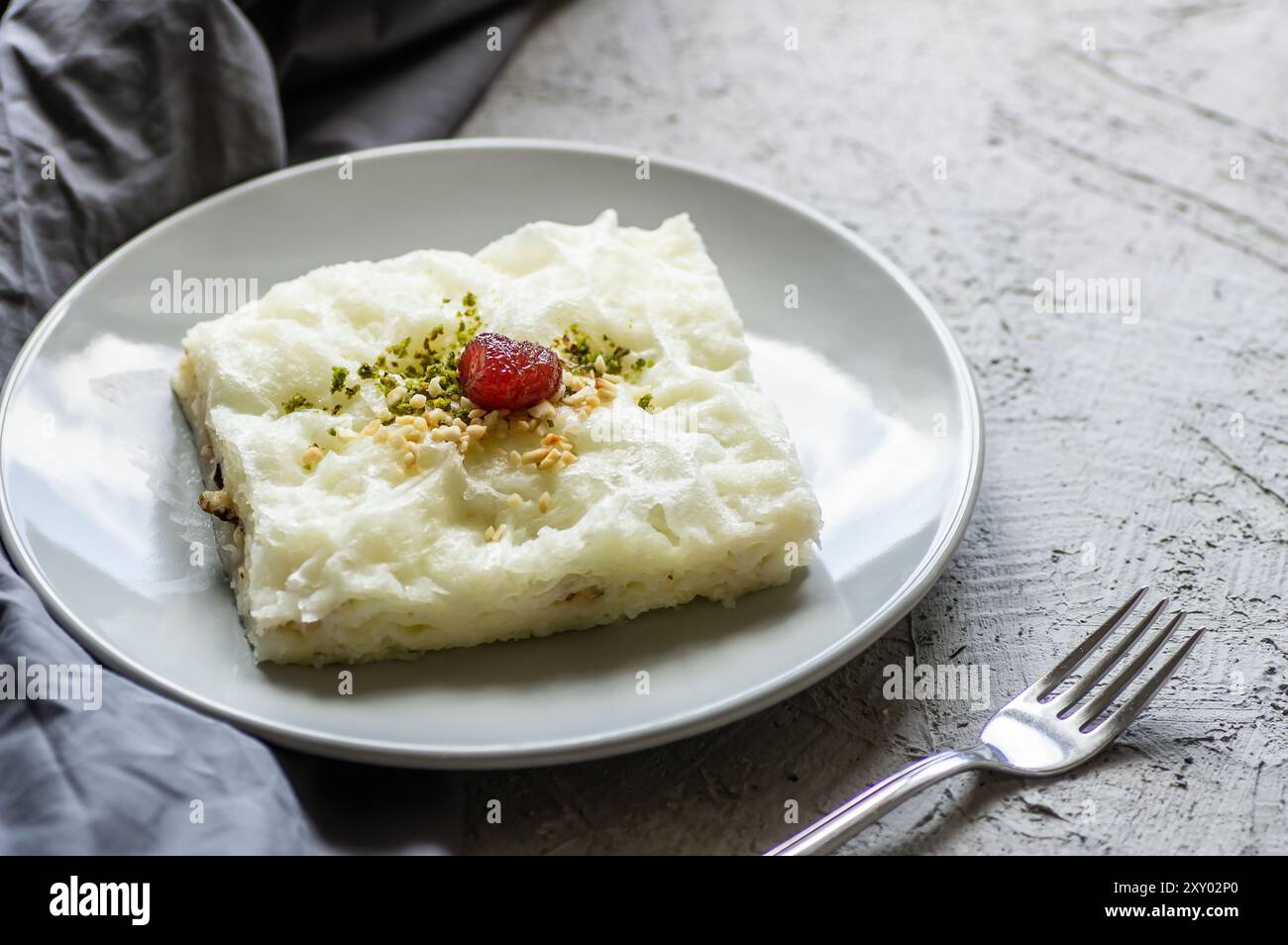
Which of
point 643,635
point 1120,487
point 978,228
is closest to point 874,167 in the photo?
point 978,228

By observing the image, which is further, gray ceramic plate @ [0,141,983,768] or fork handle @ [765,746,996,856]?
gray ceramic plate @ [0,141,983,768]

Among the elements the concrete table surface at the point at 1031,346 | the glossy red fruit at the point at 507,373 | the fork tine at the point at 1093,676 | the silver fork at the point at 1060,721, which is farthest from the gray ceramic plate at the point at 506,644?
the glossy red fruit at the point at 507,373

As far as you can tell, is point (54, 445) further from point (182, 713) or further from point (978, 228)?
point (978, 228)

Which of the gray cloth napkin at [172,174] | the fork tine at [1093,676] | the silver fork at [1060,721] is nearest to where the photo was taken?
the gray cloth napkin at [172,174]

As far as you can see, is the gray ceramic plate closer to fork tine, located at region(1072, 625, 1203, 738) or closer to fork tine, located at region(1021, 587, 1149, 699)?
fork tine, located at region(1021, 587, 1149, 699)

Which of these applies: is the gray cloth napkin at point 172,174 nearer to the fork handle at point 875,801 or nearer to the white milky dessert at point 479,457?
the white milky dessert at point 479,457

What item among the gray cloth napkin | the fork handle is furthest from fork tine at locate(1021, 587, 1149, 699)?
the gray cloth napkin

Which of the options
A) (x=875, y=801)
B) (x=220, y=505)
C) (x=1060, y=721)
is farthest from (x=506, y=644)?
(x=1060, y=721)
